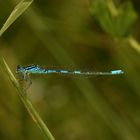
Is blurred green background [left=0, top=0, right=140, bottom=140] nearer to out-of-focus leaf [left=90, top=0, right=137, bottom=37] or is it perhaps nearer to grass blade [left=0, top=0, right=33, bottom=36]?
out-of-focus leaf [left=90, top=0, right=137, bottom=37]

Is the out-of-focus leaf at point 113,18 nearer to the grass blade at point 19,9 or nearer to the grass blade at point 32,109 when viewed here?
the grass blade at point 19,9

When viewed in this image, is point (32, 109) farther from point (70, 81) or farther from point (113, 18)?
point (70, 81)

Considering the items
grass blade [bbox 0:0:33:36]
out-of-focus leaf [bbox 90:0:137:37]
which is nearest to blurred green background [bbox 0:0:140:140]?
out-of-focus leaf [bbox 90:0:137:37]

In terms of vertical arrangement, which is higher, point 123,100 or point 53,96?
point 53,96

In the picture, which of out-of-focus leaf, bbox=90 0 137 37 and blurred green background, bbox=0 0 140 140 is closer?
out-of-focus leaf, bbox=90 0 137 37

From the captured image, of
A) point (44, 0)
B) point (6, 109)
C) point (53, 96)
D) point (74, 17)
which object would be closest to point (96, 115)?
point (53, 96)

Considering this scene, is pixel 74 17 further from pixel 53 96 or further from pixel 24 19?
pixel 53 96

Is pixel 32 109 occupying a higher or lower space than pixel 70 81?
lower

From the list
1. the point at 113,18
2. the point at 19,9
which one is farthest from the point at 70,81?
the point at 19,9
